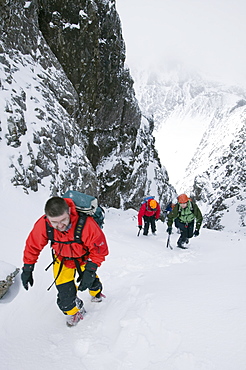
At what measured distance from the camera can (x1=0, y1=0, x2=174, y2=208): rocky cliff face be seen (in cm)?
995

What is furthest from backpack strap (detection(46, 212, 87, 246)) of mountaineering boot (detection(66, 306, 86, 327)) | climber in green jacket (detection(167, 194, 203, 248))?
climber in green jacket (detection(167, 194, 203, 248))

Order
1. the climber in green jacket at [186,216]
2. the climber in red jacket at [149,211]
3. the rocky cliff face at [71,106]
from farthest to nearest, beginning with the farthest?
the rocky cliff face at [71,106] → the climber in red jacket at [149,211] → the climber in green jacket at [186,216]

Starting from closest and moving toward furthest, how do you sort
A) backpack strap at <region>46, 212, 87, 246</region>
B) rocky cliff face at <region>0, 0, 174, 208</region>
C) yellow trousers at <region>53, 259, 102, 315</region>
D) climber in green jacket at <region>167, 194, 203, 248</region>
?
backpack strap at <region>46, 212, 87, 246</region> < yellow trousers at <region>53, 259, 102, 315</region> < climber in green jacket at <region>167, 194, 203, 248</region> < rocky cliff face at <region>0, 0, 174, 208</region>

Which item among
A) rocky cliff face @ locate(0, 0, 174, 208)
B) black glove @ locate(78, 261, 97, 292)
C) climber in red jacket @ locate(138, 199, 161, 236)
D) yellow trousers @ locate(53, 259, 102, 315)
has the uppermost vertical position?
rocky cliff face @ locate(0, 0, 174, 208)

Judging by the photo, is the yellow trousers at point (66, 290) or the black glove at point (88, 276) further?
the yellow trousers at point (66, 290)

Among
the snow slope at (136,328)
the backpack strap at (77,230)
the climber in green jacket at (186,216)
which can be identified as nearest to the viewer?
the snow slope at (136,328)

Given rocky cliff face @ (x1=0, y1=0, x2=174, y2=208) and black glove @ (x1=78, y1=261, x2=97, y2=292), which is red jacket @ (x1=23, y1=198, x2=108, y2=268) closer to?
black glove @ (x1=78, y1=261, x2=97, y2=292)

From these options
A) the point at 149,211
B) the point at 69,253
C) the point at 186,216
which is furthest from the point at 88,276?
the point at 149,211

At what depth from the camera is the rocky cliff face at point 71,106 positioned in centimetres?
995

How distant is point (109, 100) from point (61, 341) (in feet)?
73.1

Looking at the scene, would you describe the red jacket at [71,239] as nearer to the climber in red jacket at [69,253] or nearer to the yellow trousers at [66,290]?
the climber in red jacket at [69,253]

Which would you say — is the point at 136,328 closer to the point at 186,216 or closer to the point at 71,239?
the point at 71,239

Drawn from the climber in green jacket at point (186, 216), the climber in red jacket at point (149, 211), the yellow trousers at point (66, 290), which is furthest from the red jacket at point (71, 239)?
the climber in red jacket at point (149, 211)

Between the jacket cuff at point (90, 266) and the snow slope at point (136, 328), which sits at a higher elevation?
the jacket cuff at point (90, 266)
